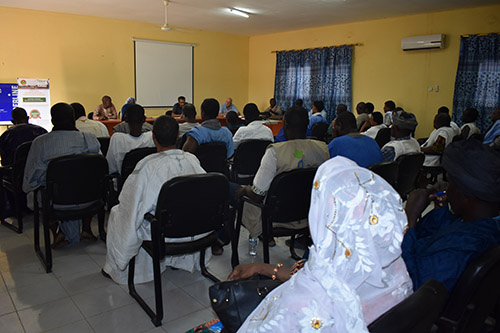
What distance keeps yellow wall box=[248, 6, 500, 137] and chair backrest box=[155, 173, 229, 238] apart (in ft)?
22.2

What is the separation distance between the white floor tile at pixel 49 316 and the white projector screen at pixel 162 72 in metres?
7.68

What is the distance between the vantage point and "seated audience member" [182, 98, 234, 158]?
348 cm

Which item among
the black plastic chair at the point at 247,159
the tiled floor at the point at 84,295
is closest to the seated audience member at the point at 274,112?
the black plastic chair at the point at 247,159

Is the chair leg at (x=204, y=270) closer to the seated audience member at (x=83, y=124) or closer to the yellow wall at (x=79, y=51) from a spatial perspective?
the seated audience member at (x=83, y=124)

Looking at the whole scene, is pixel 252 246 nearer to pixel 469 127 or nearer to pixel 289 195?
pixel 289 195

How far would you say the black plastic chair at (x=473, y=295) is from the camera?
1.16 metres

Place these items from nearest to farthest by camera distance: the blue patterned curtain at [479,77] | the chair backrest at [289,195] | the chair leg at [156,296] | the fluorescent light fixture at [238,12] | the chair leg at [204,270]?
the chair leg at [156,296], the chair backrest at [289,195], the chair leg at [204,270], the blue patterned curtain at [479,77], the fluorescent light fixture at [238,12]

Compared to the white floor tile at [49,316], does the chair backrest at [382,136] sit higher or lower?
higher

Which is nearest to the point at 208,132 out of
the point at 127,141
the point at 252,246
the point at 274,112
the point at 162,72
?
the point at 127,141

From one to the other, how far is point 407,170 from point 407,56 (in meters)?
5.59

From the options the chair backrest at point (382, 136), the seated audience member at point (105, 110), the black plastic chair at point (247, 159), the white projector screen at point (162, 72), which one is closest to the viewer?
the black plastic chair at point (247, 159)

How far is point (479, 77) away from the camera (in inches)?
276

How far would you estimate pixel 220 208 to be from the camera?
2279 millimetres

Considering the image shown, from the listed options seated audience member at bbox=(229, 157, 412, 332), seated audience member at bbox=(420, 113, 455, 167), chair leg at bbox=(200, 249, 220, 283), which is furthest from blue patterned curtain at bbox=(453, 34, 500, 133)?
seated audience member at bbox=(229, 157, 412, 332)
